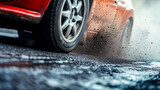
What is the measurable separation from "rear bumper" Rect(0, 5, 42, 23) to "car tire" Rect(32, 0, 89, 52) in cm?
17

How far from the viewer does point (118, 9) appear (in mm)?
4000

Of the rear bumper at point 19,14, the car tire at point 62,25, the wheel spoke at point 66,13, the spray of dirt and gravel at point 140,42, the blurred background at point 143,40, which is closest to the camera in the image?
the rear bumper at point 19,14

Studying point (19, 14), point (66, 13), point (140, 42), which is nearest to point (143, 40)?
point (140, 42)

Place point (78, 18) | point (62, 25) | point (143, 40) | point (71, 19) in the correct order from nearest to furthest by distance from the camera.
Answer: point (62, 25)
point (71, 19)
point (78, 18)
point (143, 40)

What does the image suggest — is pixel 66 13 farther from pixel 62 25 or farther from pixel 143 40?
pixel 143 40

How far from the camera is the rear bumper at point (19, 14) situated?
7.30 ft

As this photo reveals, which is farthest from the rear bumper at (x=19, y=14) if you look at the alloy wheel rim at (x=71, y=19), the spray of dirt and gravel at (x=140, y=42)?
the spray of dirt and gravel at (x=140, y=42)

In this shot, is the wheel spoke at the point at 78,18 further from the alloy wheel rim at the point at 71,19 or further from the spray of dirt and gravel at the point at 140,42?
the spray of dirt and gravel at the point at 140,42

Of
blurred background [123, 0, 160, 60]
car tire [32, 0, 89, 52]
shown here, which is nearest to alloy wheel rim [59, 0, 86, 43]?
car tire [32, 0, 89, 52]

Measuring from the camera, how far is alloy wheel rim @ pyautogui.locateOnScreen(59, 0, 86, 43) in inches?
108

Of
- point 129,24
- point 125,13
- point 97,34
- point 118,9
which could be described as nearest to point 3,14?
point 97,34

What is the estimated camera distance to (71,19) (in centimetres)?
287

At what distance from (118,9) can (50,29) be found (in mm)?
1706

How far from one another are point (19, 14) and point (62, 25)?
22.3 inches
